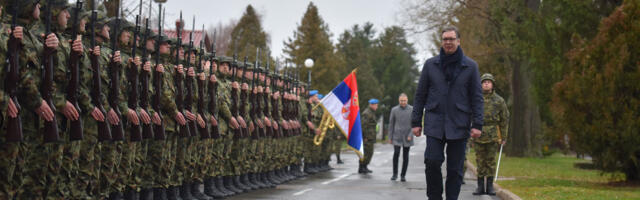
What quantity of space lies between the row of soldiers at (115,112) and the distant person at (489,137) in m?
3.33

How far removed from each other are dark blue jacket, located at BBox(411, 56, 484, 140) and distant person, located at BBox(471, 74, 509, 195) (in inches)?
189

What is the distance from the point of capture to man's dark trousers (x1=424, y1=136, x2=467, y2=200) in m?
7.39

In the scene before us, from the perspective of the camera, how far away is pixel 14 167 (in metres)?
6.38

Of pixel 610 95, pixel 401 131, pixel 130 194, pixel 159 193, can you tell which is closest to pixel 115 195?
pixel 130 194

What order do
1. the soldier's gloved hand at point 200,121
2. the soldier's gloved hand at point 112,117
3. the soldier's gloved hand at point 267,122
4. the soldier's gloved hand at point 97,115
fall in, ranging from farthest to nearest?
the soldier's gloved hand at point 267,122, the soldier's gloved hand at point 200,121, the soldier's gloved hand at point 112,117, the soldier's gloved hand at point 97,115

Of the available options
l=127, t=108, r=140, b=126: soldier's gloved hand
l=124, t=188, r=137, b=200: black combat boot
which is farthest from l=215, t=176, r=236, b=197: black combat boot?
l=127, t=108, r=140, b=126: soldier's gloved hand

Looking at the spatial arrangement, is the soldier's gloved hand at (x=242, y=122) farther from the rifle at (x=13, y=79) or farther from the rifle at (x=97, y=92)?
the rifle at (x=13, y=79)

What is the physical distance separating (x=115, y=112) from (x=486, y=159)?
6224 millimetres

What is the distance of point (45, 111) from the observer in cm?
646

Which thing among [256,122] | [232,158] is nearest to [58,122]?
[232,158]

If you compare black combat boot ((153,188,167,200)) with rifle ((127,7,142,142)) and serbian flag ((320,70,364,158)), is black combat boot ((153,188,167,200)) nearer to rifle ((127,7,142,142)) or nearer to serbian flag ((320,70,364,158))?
rifle ((127,7,142,142))

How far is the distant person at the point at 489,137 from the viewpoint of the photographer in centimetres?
1229

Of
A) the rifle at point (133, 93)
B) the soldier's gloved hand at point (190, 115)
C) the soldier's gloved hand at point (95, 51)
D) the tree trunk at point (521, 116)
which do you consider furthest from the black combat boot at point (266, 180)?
the tree trunk at point (521, 116)

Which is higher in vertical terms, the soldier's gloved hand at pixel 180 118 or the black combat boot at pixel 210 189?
the soldier's gloved hand at pixel 180 118
